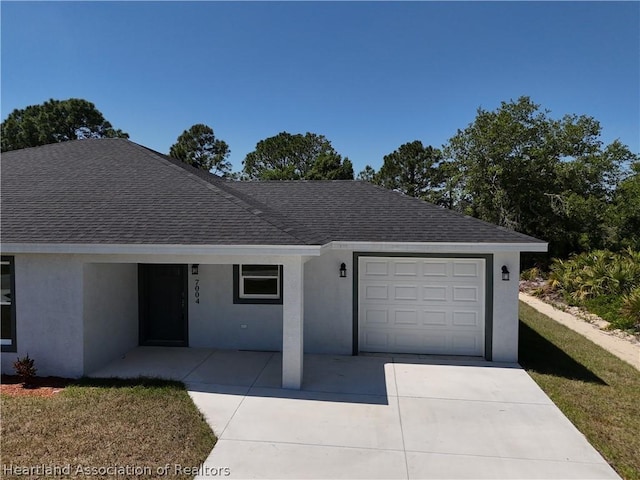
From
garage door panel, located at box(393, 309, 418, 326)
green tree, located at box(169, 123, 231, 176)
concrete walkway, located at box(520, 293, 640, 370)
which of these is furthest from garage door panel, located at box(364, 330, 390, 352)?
green tree, located at box(169, 123, 231, 176)

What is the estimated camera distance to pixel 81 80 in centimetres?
1216

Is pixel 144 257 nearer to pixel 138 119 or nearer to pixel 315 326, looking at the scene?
pixel 315 326

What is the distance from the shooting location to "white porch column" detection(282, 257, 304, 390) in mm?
6285

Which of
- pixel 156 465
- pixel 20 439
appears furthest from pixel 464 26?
pixel 20 439

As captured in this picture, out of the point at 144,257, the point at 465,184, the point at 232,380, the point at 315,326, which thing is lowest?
the point at 232,380

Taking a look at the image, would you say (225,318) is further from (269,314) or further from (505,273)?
(505,273)

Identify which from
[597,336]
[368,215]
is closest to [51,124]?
[368,215]

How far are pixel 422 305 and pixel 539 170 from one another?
19.2 meters

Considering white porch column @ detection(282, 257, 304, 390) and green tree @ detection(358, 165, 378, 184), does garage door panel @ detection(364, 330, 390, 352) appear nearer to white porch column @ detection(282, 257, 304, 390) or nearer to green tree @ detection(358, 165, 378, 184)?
white porch column @ detection(282, 257, 304, 390)

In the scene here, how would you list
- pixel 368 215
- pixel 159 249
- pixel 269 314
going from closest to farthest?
1. pixel 159 249
2. pixel 269 314
3. pixel 368 215

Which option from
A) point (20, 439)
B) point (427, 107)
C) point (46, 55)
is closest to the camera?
point (20, 439)

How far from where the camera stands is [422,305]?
27.4 ft

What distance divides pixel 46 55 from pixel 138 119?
8.24 metres

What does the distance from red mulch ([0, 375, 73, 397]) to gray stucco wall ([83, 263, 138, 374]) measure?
46 cm
